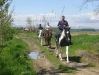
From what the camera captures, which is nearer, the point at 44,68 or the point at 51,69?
the point at 51,69

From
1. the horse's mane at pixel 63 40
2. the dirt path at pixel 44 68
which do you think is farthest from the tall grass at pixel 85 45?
the dirt path at pixel 44 68

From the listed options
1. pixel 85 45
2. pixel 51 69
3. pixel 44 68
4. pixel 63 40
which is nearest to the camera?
pixel 51 69

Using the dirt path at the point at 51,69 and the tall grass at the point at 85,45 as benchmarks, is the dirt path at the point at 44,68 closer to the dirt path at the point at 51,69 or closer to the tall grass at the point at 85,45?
the dirt path at the point at 51,69

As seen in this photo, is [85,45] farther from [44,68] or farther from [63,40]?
[44,68]

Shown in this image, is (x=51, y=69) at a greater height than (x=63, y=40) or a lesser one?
lesser

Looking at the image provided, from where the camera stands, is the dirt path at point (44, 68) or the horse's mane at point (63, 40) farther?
the horse's mane at point (63, 40)

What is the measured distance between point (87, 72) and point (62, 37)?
4.13m

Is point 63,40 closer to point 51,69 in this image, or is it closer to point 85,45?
point 51,69

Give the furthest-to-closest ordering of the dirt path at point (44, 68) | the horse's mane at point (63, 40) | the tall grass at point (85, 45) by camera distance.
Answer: the tall grass at point (85, 45), the horse's mane at point (63, 40), the dirt path at point (44, 68)

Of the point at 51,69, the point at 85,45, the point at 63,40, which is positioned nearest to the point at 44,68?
the point at 51,69

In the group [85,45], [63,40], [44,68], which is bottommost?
[85,45]

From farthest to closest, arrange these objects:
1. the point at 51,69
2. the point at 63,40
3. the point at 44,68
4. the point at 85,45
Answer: the point at 85,45 → the point at 63,40 → the point at 44,68 → the point at 51,69

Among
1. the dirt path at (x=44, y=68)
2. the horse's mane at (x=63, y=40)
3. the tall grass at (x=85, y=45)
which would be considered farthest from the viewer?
the tall grass at (x=85, y=45)

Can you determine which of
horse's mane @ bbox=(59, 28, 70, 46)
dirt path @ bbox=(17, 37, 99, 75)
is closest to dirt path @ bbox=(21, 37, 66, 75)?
dirt path @ bbox=(17, 37, 99, 75)
